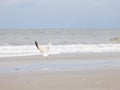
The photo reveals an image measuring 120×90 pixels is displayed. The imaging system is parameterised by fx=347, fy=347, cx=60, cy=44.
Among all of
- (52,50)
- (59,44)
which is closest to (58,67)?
(52,50)

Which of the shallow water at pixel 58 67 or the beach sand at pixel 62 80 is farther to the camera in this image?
the shallow water at pixel 58 67

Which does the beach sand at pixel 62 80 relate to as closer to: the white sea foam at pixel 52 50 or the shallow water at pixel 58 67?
the shallow water at pixel 58 67

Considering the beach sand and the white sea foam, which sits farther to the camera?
the white sea foam

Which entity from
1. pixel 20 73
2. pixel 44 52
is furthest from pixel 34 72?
pixel 44 52

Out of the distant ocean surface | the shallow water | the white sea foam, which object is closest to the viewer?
the shallow water

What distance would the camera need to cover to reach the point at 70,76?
33.6 ft

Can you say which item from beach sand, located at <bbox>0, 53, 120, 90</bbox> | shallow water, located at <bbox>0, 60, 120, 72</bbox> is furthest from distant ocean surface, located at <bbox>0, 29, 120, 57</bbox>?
beach sand, located at <bbox>0, 53, 120, 90</bbox>

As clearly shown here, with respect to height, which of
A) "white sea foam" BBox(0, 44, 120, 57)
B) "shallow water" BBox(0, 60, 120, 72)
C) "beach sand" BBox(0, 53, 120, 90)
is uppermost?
"white sea foam" BBox(0, 44, 120, 57)

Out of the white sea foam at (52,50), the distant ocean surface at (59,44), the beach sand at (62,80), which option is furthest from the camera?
the distant ocean surface at (59,44)

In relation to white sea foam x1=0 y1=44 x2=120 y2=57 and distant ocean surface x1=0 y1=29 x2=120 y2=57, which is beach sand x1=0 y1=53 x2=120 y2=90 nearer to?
distant ocean surface x1=0 y1=29 x2=120 y2=57

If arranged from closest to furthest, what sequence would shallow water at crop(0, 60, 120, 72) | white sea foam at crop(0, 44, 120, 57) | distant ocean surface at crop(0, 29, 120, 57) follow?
shallow water at crop(0, 60, 120, 72), white sea foam at crop(0, 44, 120, 57), distant ocean surface at crop(0, 29, 120, 57)

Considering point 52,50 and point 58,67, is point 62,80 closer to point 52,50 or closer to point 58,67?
point 58,67

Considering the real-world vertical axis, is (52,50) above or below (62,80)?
above

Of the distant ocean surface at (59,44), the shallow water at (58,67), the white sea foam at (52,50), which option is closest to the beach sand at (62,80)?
the shallow water at (58,67)
